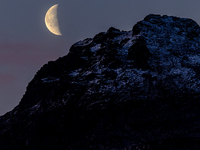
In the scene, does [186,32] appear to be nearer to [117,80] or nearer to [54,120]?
[117,80]

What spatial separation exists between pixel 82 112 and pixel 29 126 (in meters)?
12.4

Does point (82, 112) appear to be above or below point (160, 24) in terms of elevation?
below

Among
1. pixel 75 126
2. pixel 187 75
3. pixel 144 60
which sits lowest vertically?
pixel 75 126

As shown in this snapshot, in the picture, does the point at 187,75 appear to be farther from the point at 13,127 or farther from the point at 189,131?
the point at 13,127

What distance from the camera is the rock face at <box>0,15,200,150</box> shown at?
46500 mm

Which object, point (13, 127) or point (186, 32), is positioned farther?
point (186, 32)

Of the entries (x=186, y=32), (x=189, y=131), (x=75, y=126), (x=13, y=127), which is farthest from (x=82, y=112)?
(x=186, y=32)

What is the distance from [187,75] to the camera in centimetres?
6347

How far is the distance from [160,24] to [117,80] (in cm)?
2761

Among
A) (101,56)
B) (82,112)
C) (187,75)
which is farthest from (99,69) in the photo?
(187,75)

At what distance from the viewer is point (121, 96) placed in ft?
193

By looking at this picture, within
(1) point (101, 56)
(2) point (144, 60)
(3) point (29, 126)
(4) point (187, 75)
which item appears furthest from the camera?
(1) point (101, 56)

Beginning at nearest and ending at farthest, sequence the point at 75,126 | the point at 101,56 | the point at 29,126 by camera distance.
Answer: the point at 75,126
the point at 29,126
the point at 101,56

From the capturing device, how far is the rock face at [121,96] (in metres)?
46.5
